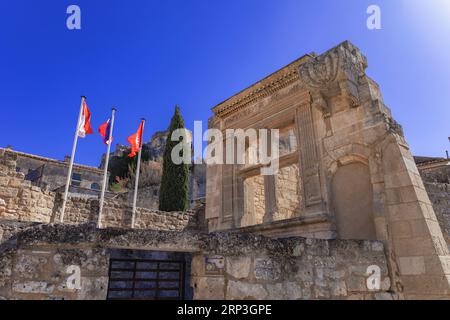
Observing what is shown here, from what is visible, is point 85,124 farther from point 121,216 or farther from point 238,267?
point 238,267

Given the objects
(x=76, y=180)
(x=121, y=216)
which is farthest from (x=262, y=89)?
(x=76, y=180)

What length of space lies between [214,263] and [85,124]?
340 inches

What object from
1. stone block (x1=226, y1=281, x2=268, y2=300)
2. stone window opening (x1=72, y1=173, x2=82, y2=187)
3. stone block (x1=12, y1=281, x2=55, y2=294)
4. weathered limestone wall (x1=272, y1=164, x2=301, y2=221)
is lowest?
stone block (x1=226, y1=281, x2=268, y2=300)

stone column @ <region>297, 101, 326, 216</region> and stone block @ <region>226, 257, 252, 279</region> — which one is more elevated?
stone column @ <region>297, 101, 326, 216</region>

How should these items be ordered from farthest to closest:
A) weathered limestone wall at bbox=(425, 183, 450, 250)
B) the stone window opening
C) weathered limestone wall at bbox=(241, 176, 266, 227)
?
1. the stone window opening
2. weathered limestone wall at bbox=(241, 176, 266, 227)
3. weathered limestone wall at bbox=(425, 183, 450, 250)

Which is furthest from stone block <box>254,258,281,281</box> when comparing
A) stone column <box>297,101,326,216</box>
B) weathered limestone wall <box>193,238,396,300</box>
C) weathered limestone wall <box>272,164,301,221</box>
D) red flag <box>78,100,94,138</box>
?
red flag <box>78,100,94,138</box>

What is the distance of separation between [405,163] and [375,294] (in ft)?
5.91

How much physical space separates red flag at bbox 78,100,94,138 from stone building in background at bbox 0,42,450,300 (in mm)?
2163

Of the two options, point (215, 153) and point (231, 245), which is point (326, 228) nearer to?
point (231, 245)

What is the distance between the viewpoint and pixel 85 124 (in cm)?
1003

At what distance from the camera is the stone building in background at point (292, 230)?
249 cm

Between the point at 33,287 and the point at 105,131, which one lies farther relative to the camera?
the point at 105,131

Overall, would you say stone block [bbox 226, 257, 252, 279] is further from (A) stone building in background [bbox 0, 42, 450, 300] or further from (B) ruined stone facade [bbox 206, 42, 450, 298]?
(B) ruined stone facade [bbox 206, 42, 450, 298]

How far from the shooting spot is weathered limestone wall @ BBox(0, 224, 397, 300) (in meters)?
2.36
